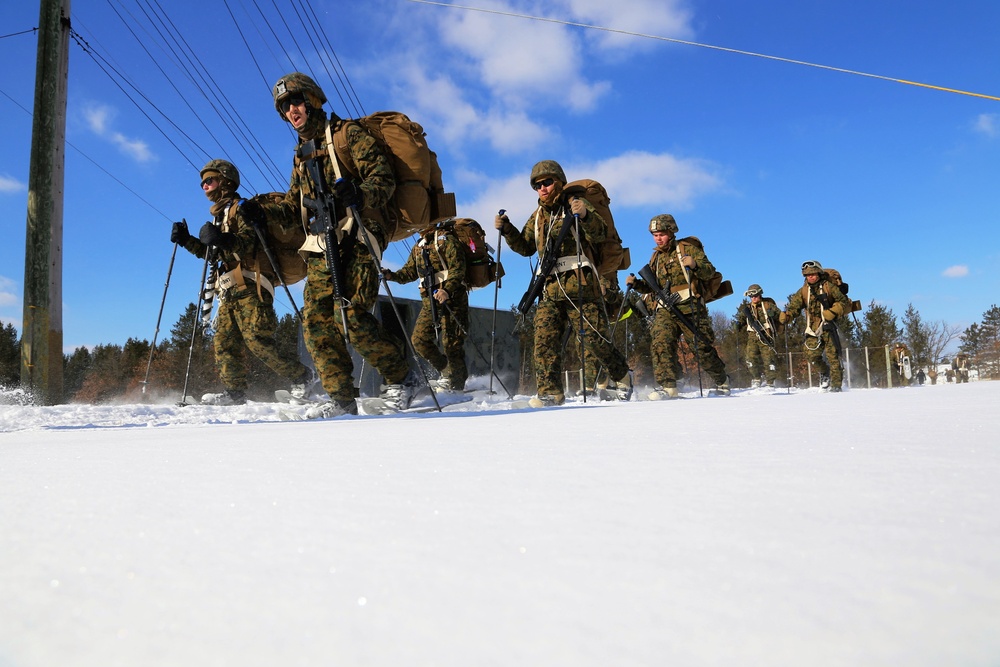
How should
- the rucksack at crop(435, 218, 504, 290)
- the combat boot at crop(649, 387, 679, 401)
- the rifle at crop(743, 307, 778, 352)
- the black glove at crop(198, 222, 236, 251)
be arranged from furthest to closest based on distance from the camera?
the rifle at crop(743, 307, 778, 352) < the rucksack at crop(435, 218, 504, 290) < the combat boot at crop(649, 387, 679, 401) < the black glove at crop(198, 222, 236, 251)

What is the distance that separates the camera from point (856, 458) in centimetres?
103

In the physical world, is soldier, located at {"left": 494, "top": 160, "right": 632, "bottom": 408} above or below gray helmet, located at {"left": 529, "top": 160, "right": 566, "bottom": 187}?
below

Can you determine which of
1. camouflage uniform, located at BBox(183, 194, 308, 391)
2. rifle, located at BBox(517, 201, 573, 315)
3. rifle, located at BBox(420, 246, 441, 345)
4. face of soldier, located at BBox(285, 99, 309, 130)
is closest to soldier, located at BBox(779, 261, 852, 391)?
rifle, located at BBox(420, 246, 441, 345)

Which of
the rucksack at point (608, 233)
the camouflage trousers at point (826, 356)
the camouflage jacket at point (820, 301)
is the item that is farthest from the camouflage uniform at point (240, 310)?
the camouflage jacket at point (820, 301)

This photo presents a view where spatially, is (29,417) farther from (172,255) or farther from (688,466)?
(688,466)

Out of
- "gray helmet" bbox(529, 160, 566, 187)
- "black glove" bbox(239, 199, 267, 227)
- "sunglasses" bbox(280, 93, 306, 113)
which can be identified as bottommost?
"black glove" bbox(239, 199, 267, 227)

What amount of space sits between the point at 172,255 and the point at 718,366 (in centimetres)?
583

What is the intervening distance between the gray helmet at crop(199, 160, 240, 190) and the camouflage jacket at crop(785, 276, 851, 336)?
8.62 m

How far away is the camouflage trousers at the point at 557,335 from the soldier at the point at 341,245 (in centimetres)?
159

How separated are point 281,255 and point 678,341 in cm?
426

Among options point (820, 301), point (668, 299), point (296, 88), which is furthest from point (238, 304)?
point (820, 301)

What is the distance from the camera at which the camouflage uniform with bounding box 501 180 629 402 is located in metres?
5.22

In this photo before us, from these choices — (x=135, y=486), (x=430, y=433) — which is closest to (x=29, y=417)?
(x=430, y=433)

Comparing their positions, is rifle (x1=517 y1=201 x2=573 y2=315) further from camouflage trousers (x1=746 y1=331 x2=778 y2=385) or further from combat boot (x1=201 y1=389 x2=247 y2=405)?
camouflage trousers (x1=746 y1=331 x2=778 y2=385)
